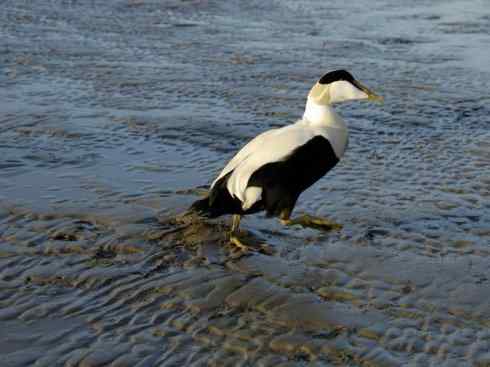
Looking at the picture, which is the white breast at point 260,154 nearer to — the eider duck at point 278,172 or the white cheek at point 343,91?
the eider duck at point 278,172

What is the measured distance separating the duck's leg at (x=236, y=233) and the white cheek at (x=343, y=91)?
93 cm

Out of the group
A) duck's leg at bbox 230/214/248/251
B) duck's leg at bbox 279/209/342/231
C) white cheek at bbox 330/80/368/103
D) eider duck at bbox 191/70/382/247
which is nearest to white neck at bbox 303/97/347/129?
eider duck at bbox 191/70/382/247

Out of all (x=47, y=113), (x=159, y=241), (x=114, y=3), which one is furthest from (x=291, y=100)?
(x=114, y=3)

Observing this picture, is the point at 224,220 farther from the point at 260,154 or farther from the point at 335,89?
the point at 335,89

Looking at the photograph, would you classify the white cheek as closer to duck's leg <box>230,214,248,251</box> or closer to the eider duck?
the eider duck

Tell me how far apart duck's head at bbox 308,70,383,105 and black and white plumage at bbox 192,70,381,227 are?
0.19 m

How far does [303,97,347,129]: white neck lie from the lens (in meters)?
5.06

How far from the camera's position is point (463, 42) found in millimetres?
12031

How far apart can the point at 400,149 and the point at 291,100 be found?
6.19 feet

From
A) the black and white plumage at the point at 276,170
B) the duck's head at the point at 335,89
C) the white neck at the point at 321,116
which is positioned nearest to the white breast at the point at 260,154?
the black and white plumage at the point at 276,170

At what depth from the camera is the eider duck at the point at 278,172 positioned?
474 cm

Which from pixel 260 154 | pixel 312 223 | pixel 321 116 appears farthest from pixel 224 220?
pixel 321 116

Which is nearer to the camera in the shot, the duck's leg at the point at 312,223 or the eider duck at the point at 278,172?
the eider duck at the point at 278,172

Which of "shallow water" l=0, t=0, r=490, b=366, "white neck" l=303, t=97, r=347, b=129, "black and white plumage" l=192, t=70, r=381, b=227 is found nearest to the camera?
"shallow water" l=0, t=0, r=490, b=366
